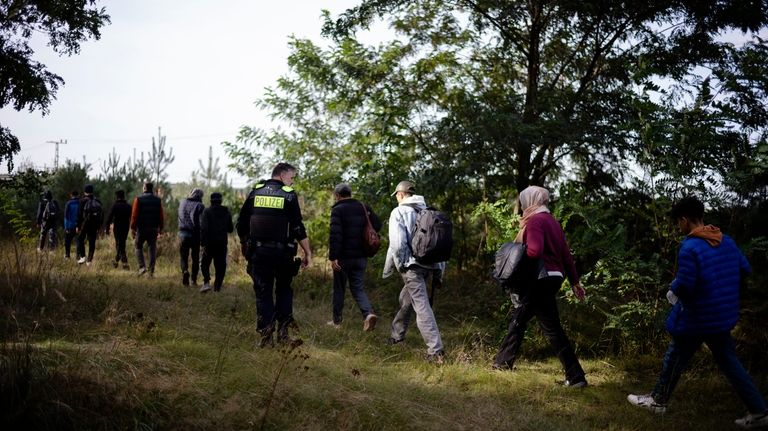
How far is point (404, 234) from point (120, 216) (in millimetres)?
7635

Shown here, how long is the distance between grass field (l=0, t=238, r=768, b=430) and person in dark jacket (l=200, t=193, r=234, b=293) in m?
1.50

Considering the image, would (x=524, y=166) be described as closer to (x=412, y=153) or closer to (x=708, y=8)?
(x=412, y=153)

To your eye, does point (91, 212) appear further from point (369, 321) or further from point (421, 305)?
point (421, 305)

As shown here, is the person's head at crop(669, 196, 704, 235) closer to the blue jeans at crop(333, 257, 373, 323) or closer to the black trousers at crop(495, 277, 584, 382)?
the black trousers at crop(495, 277, 584, 382)

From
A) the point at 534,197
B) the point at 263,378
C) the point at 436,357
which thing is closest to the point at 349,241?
the point at 436,357

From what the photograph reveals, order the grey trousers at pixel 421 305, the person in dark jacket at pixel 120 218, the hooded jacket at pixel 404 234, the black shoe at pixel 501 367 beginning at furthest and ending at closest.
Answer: the person in dark jacket at pixel 120 218 → the hooded jacket at pixel 404 234 → the grey trousers at pixel 421 305 → the black shoe at pixel 501 367

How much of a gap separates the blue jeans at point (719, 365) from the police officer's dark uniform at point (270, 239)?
360 centimetres

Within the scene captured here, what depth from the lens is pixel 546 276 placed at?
6027 millimetres

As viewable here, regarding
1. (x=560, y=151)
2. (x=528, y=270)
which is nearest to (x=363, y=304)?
(x=528, y=270)

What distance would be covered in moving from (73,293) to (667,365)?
6865 mm

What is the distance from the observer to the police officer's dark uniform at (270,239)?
644cm

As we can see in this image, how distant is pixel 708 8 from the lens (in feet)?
30.6

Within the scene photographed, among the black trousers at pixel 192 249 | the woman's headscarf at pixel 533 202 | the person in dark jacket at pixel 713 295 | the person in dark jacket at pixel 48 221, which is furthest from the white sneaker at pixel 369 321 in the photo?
the person in dark jacket at pixel 48 221

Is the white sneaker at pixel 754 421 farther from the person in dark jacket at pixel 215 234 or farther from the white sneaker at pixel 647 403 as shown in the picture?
the person in dark jacket at pixel 215 234
